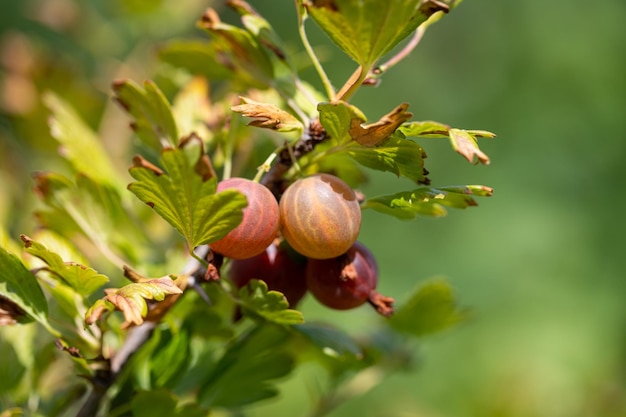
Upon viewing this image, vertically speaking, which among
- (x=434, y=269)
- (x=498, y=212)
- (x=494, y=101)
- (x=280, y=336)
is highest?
(x=280, y=336)

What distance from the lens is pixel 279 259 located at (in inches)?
31.2

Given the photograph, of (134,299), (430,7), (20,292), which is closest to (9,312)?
(20,292)

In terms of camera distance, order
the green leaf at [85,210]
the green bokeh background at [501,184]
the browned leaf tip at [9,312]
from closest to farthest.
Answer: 1. the browned leaf tip at [9,312]
2. the green leaf at [85,210]
3. the green bokeh background at [501,184]

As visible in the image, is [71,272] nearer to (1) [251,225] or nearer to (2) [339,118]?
(1) [251,225]

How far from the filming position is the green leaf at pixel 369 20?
0.60 metres

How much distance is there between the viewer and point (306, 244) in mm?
692

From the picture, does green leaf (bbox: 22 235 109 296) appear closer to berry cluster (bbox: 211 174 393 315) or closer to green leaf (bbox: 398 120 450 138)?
berry cluster (bbox: 211 174 393 315)

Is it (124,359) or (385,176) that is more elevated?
(124,359)

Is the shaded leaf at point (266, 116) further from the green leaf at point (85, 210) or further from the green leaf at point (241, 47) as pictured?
the green leaf at point (85, 210)

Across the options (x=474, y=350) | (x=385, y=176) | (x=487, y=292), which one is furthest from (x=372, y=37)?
(x=385, y=176)

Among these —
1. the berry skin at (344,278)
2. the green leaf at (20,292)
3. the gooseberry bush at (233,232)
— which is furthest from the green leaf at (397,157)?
the green leaf at (20,292)

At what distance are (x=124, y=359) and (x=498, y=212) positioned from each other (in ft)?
9.48

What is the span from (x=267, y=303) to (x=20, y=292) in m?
0.26

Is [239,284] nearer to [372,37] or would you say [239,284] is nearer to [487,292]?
[372,37]
